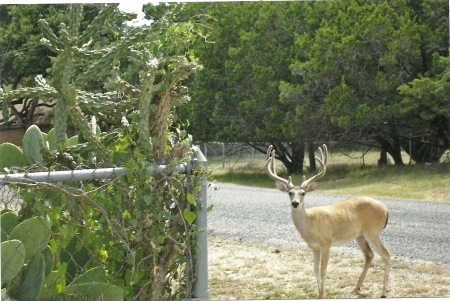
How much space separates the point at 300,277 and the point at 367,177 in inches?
111

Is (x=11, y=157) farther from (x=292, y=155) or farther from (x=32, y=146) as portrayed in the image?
(x=292, y=155)

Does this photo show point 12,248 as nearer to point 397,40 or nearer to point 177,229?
point 177,229

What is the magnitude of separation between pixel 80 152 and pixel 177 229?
421 mm

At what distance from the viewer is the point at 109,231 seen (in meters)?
2.09

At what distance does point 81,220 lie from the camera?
2.10 metres

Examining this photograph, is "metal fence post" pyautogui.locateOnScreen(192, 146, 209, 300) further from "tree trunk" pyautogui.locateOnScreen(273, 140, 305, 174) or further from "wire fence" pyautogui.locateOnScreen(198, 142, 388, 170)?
"wire fence" pyautogui.locateOnScreen(198, 142, 388, 170)

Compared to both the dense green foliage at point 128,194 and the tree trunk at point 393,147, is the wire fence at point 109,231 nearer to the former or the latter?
the dense green foliage at point 128,194

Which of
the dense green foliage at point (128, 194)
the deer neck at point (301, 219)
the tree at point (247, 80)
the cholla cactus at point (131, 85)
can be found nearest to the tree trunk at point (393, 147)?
the tree at point (247, 80)

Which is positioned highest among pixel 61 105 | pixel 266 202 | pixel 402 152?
pixel 61 105

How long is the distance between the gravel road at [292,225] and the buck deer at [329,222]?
57.4 inches

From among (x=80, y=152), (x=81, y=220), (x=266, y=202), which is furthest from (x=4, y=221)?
(x=266, y=202)

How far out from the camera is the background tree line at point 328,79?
27.3 ft

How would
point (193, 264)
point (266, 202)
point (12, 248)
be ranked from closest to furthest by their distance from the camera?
point (12, 248) → point (193, 264) → point (266, 202)

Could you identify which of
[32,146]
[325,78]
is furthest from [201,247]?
[325,78]
